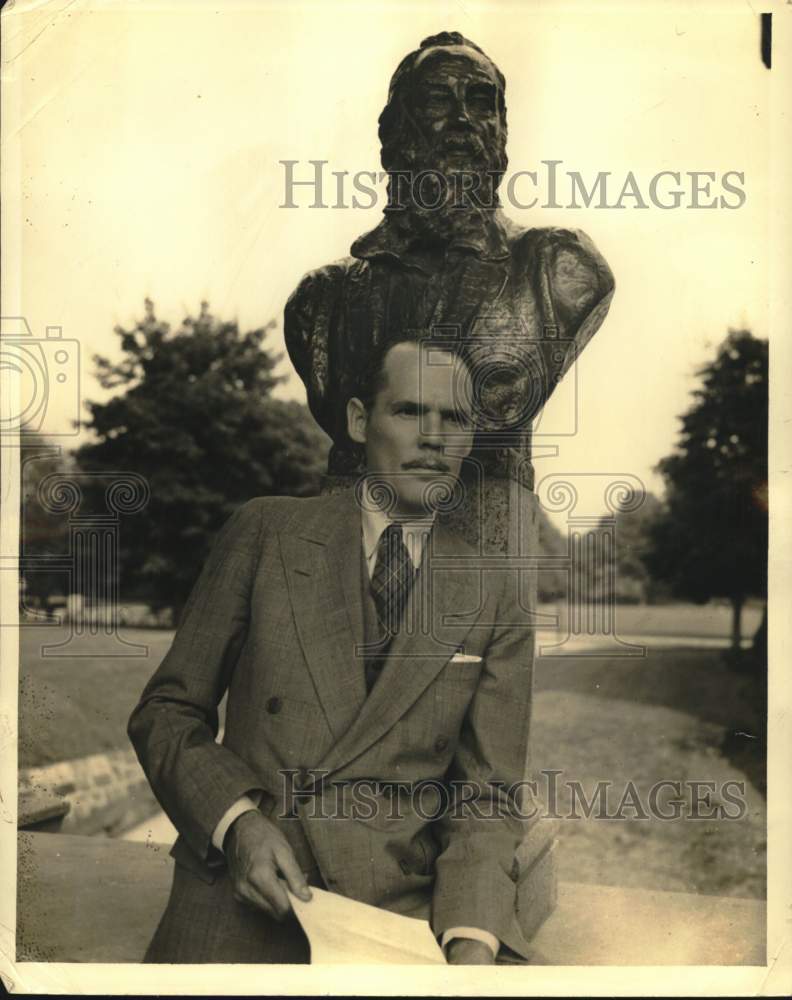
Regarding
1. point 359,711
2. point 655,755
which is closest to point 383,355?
point 359,711

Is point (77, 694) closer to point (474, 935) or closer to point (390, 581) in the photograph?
point (390, 581)

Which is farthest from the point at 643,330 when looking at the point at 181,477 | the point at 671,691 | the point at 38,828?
the point at 38,828

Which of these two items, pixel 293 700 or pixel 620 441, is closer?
pixel 293 700

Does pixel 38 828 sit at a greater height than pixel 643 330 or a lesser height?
lesser

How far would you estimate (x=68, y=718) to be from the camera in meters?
3.84

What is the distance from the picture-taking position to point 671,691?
3814 millimetres

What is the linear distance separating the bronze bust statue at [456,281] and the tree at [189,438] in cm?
12

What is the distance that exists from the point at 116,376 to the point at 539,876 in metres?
1.92

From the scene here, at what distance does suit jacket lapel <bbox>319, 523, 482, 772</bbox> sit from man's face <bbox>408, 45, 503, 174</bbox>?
1081 mm

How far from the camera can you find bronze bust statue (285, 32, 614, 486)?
12.3ft

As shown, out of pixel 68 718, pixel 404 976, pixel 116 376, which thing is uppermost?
pixel 116 376

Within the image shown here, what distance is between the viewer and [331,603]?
143 inches

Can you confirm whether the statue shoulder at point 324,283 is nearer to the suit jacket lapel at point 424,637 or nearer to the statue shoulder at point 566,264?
the statue shoulder at point 566,264

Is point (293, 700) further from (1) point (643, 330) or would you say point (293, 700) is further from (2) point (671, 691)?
(1) point (643, 330)
